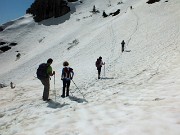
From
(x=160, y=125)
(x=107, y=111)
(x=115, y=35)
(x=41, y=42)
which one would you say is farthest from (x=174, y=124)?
(x=41, y=42)

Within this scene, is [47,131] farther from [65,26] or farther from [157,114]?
[65,26]

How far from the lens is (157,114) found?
604 centimetres

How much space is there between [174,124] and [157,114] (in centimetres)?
92

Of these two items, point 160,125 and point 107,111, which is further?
point 107,111

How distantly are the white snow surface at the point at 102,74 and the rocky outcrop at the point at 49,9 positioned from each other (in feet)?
9.81

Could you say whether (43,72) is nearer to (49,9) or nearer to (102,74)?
(102,74)

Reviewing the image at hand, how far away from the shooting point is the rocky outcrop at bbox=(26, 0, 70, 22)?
315 ft

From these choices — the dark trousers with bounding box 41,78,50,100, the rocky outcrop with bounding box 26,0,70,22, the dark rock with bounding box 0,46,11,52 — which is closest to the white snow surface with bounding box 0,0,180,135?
the dark trousers with bounding box 41,78,50,100

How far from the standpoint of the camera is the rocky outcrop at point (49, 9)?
3781 inches

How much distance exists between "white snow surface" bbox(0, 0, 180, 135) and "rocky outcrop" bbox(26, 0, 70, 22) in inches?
118

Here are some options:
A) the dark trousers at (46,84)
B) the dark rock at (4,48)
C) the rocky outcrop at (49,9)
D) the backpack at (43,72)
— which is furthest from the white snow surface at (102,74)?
the dark rock at (4,48)

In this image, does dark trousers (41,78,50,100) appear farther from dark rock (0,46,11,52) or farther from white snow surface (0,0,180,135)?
dark rock (0,46,11,52)

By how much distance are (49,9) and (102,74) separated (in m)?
81.5

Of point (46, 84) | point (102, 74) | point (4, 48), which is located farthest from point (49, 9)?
point (46, 84)
